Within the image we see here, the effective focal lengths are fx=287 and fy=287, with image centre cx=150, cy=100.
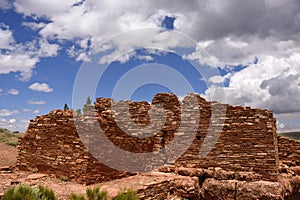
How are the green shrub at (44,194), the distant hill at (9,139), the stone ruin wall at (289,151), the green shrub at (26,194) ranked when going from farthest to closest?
the distant hill at (9,139)
the stone ruin wall at (289,151)
the green shrub at (44,194)
the green shrub at (26,194)

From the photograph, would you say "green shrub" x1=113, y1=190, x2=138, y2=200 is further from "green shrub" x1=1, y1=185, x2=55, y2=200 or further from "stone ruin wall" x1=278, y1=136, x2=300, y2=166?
"stone ruin wall" x1=278, y1=136, x2=300, y2=166

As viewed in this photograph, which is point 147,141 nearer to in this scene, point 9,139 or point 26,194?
point 26,194

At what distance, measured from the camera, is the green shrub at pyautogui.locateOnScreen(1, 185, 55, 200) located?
528 cm

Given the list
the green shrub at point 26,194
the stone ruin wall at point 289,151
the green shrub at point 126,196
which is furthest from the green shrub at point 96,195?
the stone ruin wall at point 289,151

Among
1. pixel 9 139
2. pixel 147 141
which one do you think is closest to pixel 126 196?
pixel 147 141

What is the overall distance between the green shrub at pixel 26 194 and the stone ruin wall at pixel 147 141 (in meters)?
2.63

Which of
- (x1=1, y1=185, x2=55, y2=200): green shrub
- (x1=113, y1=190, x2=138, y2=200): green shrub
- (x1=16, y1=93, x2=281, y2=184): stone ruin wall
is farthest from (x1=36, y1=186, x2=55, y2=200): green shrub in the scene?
(x1=16, y1=93, x2=281, y2=184): stone ruin wall

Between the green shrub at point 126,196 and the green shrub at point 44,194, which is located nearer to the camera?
the green shrub at point 126,196

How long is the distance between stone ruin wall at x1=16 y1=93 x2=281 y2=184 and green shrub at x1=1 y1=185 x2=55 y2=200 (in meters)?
2.63

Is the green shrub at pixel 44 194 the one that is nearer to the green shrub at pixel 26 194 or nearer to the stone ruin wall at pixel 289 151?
the green shrub at pixel 26 194

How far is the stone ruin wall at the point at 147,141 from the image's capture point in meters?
7.65

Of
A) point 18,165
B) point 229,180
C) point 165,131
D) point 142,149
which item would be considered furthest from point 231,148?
point 18,165

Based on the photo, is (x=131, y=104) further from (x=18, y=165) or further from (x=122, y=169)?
(x=18, y=165)

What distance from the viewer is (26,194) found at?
17.6ft
